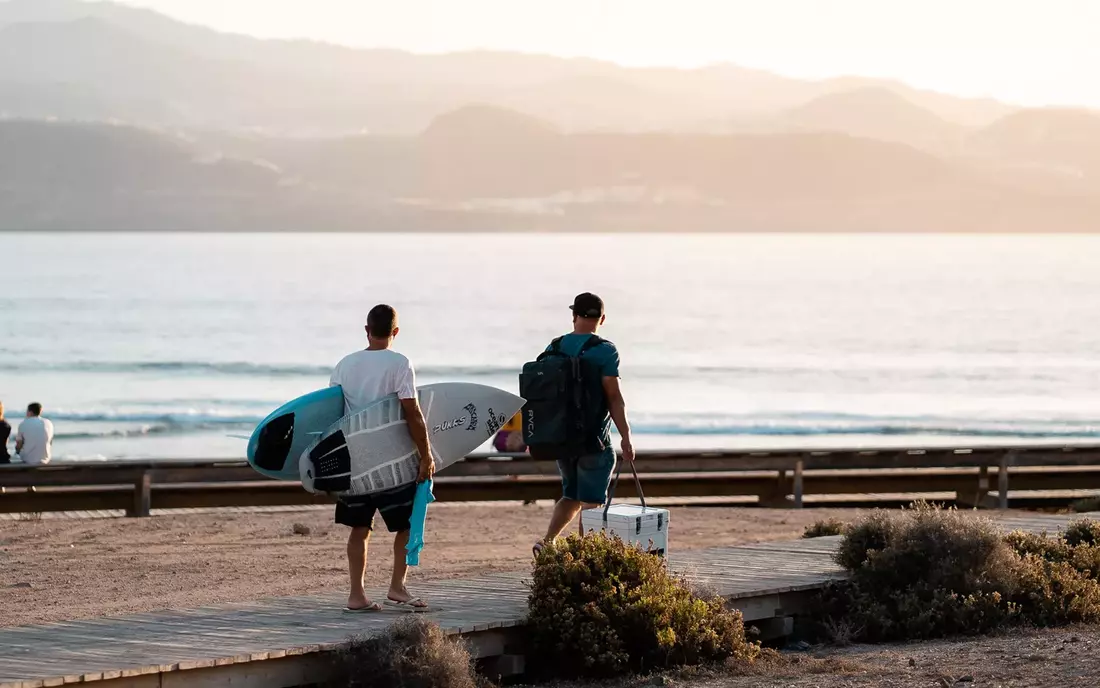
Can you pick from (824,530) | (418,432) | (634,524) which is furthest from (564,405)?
(824,530)

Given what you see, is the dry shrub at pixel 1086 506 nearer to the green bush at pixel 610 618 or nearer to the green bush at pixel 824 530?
the green bush at pixel 824 530

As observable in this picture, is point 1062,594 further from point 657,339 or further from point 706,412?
point 657,339

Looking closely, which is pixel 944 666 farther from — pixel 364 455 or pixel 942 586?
pixel 364 455

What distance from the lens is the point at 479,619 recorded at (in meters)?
7.84

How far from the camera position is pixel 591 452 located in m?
8.54

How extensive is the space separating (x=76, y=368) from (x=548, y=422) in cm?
4486

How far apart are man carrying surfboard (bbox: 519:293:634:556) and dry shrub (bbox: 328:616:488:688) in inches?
56.9

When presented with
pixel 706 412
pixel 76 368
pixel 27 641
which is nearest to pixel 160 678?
pixel 27 641

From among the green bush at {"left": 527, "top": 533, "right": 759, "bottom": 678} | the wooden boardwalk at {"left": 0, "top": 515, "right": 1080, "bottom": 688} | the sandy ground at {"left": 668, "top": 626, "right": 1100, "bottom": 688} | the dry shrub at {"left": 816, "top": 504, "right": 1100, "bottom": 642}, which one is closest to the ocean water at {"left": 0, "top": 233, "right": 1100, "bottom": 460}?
the wooden boardwalk at {"left": 0, "top": 515, "right": 1080, "bottom": 688}

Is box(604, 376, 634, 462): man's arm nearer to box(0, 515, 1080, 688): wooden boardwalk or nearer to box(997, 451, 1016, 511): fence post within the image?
box(0, 515, 1080, 688): wooden boardwalk

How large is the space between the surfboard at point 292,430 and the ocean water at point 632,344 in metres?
2.74

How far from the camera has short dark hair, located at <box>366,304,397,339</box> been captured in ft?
24.8

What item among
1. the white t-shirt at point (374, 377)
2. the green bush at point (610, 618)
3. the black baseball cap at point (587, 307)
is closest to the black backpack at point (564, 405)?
the black baseball cap at point (587, 307)

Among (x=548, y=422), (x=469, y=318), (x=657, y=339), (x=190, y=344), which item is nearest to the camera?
(x=548, y=422)
